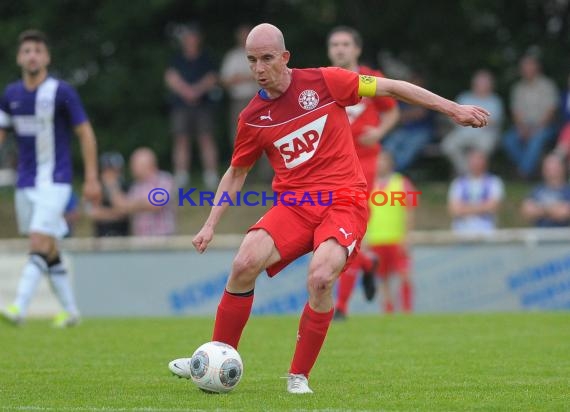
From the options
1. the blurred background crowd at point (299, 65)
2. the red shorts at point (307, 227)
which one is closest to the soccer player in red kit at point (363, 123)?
the red shorts at point (307, 227)

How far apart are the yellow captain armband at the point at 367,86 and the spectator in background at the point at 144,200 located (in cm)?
970

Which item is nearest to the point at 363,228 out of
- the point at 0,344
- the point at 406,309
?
the point at 0,344

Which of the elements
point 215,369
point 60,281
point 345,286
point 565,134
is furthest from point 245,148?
point 565,134

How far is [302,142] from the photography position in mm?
7586

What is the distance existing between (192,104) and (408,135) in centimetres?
356

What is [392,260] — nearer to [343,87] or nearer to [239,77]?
[239,77]

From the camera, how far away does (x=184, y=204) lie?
67.4 feet

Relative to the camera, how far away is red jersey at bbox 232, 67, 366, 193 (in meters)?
7.57

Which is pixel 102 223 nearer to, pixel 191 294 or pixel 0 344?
pixel 191 294

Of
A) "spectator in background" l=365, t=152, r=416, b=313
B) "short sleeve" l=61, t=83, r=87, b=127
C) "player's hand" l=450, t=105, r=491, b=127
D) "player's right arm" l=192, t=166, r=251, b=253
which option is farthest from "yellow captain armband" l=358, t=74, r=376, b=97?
"spectator in background" l=365, t=152, r=416, b=313

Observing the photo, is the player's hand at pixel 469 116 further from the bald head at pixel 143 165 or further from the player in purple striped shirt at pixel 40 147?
the bald head at pixel 143 165

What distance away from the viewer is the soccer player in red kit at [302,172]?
24.0 feet

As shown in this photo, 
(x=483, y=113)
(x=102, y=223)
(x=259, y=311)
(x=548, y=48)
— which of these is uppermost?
(x=548, y=48)

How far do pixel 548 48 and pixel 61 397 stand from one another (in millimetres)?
15012
